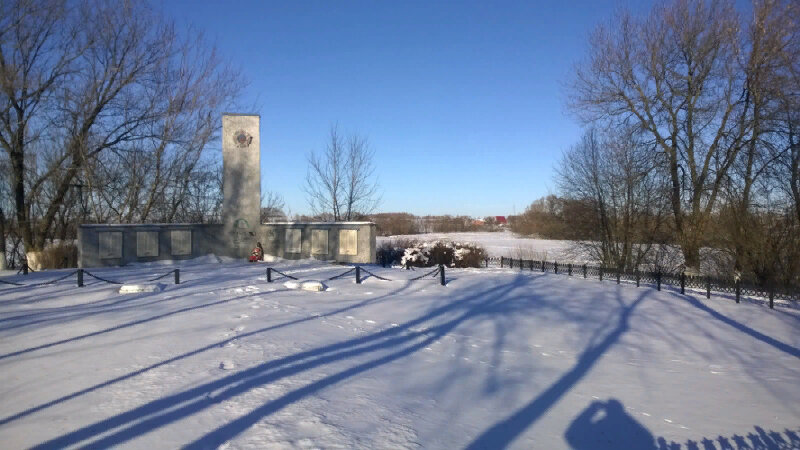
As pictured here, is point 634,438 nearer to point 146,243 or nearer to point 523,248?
point 146,243

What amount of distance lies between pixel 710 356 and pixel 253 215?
18.5 m

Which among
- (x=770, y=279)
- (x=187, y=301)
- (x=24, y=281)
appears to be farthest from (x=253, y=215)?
(x=770, y=279)

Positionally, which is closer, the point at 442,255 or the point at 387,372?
the point at 387,372

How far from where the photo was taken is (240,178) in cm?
2264

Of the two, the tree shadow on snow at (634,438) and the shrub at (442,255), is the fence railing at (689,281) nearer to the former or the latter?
the shrub at (442,255)

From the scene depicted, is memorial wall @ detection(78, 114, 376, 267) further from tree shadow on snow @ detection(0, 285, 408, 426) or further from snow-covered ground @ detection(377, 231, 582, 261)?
snow-covered ground @ detection(377, 231, 582, 261)

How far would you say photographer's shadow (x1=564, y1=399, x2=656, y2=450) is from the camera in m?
5.06

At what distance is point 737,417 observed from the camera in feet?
19.6

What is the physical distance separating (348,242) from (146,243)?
7.82 m

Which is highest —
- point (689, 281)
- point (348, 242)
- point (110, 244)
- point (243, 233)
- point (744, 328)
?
point (243, 233)

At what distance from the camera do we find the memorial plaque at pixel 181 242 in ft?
69.6

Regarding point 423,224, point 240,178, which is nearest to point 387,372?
point 240,178

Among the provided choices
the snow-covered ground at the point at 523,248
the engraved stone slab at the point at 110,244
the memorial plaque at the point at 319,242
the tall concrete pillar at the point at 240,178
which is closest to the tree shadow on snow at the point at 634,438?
the memorial plaque at the point at 319,242

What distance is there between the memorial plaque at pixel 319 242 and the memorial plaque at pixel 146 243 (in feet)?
20.1
